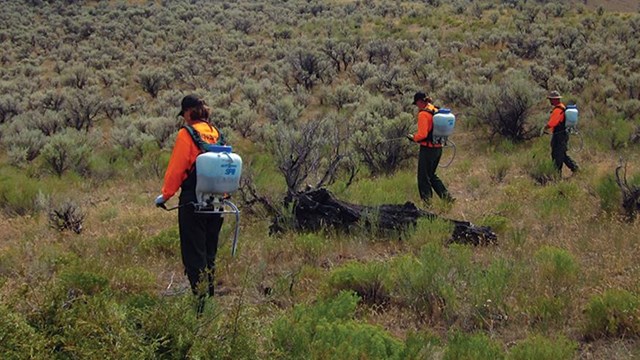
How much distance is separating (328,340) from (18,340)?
1.97 meters

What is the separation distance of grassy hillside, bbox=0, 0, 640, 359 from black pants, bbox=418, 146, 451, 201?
0.42 meters

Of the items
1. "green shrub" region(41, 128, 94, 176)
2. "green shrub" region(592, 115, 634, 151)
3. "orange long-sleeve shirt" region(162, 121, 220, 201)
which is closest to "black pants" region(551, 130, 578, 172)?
"green shrub" region(592, 115, 634, 151)

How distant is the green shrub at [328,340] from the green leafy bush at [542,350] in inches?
32.4

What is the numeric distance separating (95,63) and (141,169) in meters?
17.5

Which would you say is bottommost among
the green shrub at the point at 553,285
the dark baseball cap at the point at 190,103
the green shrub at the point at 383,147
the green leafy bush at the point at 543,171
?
the green shrub at the point at 383,147

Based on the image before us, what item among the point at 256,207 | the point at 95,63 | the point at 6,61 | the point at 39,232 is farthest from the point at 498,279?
the point at 6,61

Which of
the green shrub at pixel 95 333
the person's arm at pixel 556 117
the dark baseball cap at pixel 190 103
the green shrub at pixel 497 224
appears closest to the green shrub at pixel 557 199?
the green shrub at pixel 497 224

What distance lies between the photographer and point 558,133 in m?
11.5

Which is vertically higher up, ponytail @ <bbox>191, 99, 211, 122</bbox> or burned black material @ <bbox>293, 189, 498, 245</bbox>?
ponytail @ <bbox>191, 99, 211, 122</bbox>

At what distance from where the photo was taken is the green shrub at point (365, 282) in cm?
570

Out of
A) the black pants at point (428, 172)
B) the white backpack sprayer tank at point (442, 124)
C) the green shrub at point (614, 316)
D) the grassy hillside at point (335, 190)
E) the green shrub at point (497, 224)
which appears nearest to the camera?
the grassy hillside at point (335, 190)

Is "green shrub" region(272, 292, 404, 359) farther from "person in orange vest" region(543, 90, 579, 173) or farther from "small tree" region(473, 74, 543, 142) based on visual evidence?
"small tree" region(473, 74, 543, 142)

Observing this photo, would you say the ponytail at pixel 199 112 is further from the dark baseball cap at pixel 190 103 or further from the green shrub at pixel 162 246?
the green shrub at pixel 162 246

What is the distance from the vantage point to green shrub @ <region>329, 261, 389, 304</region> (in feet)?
18.7
